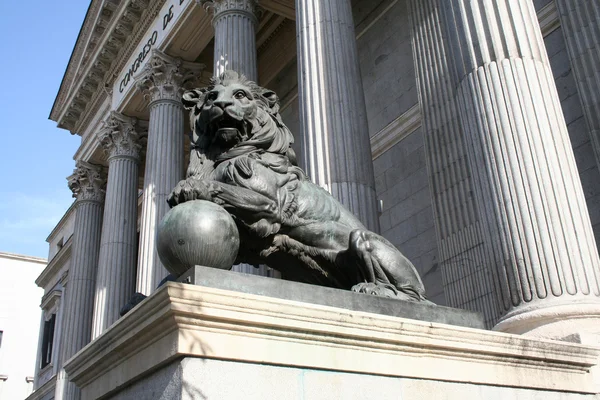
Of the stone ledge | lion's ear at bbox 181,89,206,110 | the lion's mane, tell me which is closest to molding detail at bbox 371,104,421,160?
the lion's mane

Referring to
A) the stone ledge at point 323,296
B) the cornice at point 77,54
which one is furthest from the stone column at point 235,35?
the stone ledge at point 323,296

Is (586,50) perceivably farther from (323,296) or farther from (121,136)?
(121,136)

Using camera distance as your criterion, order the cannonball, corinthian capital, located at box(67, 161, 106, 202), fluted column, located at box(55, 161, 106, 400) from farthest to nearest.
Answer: corinthian capital, located at box(67, 161, 106, 202) < fluted column, located at box(55, 161, 106, 400) < the cannonball

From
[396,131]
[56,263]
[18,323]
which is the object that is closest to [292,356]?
[396,131]

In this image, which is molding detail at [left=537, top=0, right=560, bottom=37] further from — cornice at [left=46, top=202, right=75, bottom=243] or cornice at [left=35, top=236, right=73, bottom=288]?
cornice at [left=46, top=202, right=75, bottom=243]

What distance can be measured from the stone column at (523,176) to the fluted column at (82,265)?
17580 millimetres

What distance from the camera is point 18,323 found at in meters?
50.5

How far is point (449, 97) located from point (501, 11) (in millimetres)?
4627

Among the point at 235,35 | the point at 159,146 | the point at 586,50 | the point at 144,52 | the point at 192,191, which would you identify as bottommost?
the point at 192,191

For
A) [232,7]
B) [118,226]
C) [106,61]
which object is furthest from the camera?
[106,61]

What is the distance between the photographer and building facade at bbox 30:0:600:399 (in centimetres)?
713

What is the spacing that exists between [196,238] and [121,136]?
68.6 ft

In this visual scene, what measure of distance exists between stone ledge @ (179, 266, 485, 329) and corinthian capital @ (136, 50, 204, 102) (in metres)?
17.3

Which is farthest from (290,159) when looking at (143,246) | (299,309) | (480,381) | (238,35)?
(143,246)
